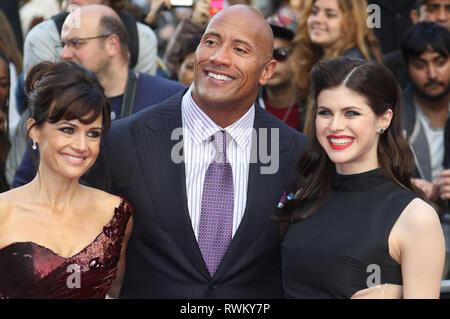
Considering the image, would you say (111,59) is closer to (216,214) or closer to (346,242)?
(216,214)

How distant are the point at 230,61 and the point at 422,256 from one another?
53.0 inches

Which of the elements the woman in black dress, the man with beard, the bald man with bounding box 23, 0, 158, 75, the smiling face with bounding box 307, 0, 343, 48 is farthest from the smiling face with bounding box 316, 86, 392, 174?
the bald man with bounding box 23, 0, 158, 75

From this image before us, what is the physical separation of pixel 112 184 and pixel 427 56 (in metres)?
2.58

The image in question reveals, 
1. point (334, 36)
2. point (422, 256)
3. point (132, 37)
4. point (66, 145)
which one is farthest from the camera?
point (132, 37)

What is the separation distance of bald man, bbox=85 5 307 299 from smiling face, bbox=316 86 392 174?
422 mm

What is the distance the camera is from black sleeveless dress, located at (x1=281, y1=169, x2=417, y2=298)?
115 inches

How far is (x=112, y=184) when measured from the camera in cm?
345

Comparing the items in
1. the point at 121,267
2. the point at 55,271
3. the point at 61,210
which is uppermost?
the point at 61,210

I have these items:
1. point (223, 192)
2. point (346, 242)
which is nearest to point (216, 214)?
point (223, 192)

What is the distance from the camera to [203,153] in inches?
137

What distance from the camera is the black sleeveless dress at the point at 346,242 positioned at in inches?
115

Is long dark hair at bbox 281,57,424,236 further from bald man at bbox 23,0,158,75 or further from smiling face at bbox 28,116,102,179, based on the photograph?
bald man at bbox 23,0,158,75

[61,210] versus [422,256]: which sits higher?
[61,210]
